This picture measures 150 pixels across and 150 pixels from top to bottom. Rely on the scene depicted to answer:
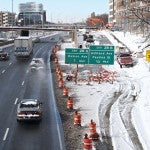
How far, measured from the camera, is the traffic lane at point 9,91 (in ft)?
94.0

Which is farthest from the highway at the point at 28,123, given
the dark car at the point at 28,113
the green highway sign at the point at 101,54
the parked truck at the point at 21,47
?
the parked truck at the point at 21,47

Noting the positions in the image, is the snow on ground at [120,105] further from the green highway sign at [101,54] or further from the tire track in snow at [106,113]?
the green highway sign at [101,54]

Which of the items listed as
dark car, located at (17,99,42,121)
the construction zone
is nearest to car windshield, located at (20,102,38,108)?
dark car, located at (17,99,42,121)

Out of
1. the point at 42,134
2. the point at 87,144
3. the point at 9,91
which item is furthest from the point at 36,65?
the point at 87,144

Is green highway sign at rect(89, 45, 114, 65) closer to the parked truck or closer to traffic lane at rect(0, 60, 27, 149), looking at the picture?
traffic lane at rect(0, 60, 27, 149)

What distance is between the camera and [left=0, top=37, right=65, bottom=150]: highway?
23.5m

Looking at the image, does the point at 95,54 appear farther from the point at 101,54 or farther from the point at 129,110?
the point at 129,110

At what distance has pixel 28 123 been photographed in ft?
91.9

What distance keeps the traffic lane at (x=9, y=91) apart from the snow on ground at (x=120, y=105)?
4716 millimetres

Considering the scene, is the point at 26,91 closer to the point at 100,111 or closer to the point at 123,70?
the point at 100,111

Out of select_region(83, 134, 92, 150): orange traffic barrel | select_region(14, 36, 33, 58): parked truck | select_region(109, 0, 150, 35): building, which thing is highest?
select_region(109, 0, 150, 35): building

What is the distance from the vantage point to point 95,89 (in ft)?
137

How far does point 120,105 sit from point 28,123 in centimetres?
862

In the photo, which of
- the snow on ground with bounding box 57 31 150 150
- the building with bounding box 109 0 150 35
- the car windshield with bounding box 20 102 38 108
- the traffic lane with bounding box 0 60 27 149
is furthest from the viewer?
the building with bounding box 109 0 150 35
